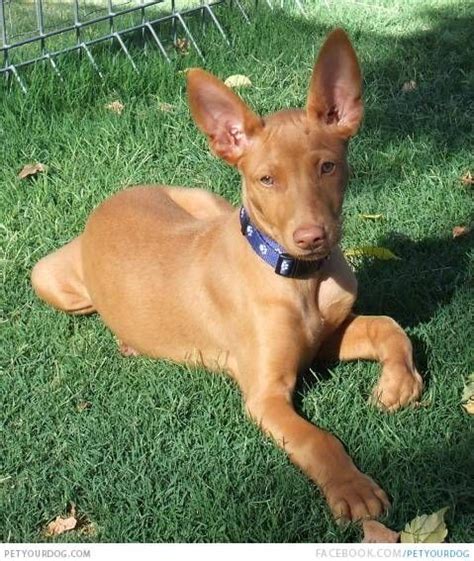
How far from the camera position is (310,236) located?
12.0 feet

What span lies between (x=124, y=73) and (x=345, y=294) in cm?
311

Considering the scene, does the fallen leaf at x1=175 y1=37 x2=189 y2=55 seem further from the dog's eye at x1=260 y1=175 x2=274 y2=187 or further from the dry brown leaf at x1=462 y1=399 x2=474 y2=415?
the dry brown leaf at x1=462 y1=399 x2=474 y2=415

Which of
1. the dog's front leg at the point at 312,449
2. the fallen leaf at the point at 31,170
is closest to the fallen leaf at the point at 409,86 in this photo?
the fallen leaf at the point at 31,170

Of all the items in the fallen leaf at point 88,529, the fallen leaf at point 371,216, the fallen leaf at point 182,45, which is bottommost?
the fallen leaf at point 182,45

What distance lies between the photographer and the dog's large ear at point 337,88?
3.83 meters

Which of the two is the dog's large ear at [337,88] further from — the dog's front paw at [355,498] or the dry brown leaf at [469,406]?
the dog's front paw at [355,498]

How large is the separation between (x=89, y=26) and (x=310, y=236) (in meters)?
4.52

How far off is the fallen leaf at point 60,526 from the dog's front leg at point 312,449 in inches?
28.8

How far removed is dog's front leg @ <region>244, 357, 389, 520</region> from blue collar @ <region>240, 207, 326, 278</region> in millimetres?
324

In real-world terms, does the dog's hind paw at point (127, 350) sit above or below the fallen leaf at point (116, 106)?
above

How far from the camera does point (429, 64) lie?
7.27 m

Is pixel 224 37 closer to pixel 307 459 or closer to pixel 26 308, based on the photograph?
pixel 26 308

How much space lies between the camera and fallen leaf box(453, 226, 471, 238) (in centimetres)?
527
